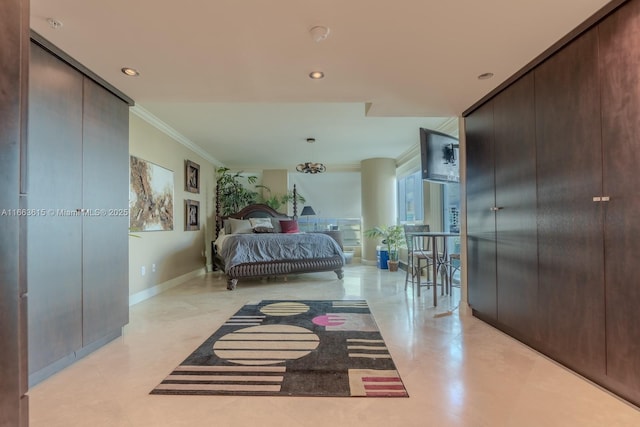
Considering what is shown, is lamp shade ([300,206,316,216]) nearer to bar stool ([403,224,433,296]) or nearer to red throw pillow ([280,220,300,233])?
red throw pillow ([280,220,300,233])

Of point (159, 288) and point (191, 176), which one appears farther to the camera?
point (191, 176)

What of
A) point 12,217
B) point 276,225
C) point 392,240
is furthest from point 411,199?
point 12,217

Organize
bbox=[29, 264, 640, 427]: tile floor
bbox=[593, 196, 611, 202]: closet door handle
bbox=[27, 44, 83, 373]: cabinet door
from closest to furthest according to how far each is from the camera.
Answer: bbox=[29, 264, 640, 427]: tile floor < bbox=[593, 196, 611, 202]: closet door handle < bbox=[27, 44, 83, 373]: cabinet door

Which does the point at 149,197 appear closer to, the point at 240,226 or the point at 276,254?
the point at 276,254

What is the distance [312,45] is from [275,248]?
134 inches

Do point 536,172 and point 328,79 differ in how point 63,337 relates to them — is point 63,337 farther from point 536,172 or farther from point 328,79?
point 536,172

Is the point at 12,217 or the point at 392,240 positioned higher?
the point at 12,217

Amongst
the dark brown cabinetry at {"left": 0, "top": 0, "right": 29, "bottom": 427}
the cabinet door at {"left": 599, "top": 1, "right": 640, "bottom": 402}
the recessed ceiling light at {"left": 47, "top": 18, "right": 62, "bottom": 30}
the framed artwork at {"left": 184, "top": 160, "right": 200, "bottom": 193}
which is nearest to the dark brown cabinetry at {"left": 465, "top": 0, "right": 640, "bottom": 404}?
the cabinet door at {"left": 599, "top": 1, "right": 640, "bottom": 402}

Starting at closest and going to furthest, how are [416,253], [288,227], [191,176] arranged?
1. [416,253]
2. [191,176]
3. [288,227]

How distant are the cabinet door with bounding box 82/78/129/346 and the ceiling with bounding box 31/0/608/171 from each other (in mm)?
271

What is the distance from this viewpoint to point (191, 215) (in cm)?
553

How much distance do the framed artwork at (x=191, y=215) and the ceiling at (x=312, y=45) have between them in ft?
9.04

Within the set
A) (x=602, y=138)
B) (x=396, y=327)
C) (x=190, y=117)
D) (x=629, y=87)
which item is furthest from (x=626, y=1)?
(x=190, y=117)

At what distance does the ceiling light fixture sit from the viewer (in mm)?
1833
